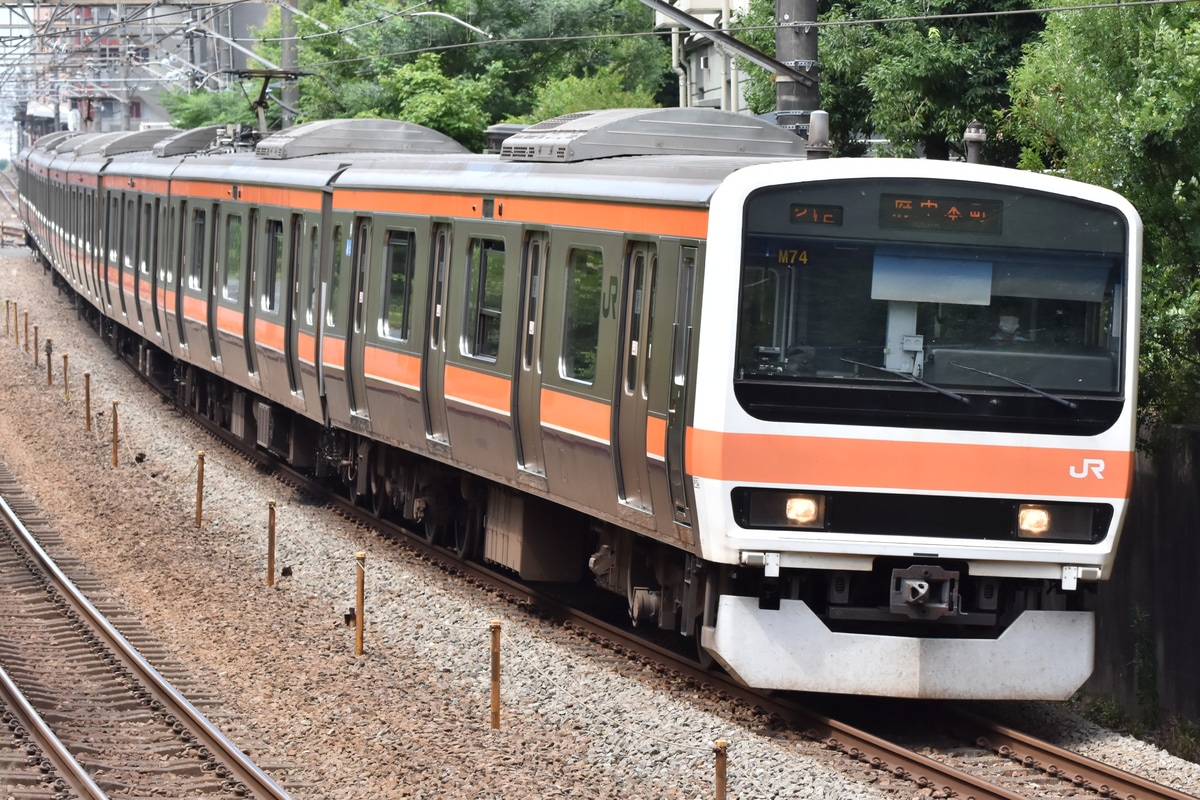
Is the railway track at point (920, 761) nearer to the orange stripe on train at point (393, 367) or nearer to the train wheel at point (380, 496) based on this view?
the orange stripe on train at point (393, 367)

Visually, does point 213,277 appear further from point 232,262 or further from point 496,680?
point 496,680

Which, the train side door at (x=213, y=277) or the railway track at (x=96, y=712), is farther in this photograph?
the train side door at (x=213, y=277)

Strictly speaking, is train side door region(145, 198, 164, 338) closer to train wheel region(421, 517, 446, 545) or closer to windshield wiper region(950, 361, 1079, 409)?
train wheel region(421, 517, 446, 545)

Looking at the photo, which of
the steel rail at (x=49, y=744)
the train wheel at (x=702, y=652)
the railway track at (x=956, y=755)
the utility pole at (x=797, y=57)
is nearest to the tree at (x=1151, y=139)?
the utility pole at (x=797, y=57)

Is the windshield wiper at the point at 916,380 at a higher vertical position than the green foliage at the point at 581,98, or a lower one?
lower

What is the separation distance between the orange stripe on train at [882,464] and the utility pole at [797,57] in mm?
3981

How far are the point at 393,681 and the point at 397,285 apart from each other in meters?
3.57

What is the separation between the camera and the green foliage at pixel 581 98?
29328 mm

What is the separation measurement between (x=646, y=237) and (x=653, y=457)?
1.12 m

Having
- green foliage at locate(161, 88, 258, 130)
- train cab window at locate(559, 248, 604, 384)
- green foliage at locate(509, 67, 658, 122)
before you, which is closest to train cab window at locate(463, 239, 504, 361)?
train cab window at locate(559, 248, 604, 384)

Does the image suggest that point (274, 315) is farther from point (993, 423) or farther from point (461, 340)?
point (993, 423)

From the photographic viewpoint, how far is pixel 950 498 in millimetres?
8422

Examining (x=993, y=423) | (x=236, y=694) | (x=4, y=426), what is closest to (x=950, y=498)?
(x=993, y=423)

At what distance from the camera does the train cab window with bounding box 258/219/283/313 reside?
1573 centimetres
